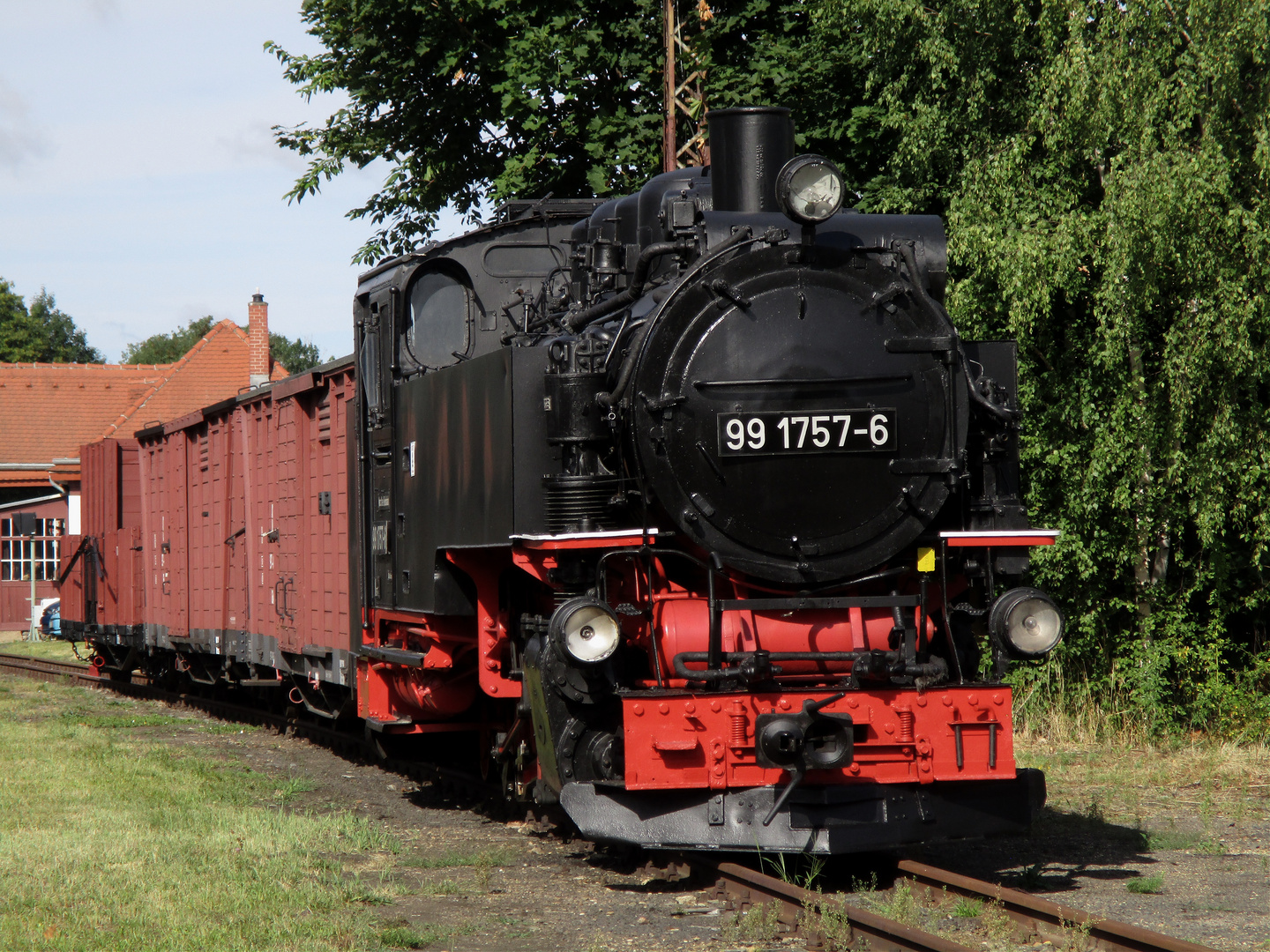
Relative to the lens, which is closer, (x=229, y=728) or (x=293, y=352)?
(x=229, y=728)

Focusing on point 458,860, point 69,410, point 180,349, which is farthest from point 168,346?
point 458,860

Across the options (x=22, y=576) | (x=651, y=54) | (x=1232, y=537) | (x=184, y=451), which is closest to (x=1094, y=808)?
(x=1232, y=537)

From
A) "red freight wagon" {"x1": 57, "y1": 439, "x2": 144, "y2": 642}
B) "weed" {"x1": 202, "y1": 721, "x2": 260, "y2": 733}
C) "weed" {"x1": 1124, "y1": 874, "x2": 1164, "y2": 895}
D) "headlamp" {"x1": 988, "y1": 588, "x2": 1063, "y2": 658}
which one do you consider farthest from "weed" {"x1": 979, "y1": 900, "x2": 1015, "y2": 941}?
"red freight wagon" {"x1": 57, "y1": 439, "x2": 144, "y2": 642}

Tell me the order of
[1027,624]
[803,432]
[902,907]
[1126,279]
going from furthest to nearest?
1. [1126,279]
2. [1027,624]
3. [803,432]
4. [902,907]

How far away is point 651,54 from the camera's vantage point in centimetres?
1485

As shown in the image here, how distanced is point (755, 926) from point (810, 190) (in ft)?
9.72

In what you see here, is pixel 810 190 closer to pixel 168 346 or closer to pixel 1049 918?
pixel 1049 918

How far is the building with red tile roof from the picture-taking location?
103 ft

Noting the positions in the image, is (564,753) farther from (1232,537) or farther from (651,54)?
(651,54)

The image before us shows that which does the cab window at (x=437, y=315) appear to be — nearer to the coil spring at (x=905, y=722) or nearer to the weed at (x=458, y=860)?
the weed at (x=458, y=860)

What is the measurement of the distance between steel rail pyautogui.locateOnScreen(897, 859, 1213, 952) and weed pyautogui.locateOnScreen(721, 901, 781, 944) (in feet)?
2.43

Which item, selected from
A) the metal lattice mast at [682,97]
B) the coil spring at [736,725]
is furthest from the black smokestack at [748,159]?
the metal lattice mast at [682,97]

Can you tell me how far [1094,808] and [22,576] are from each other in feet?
95.4

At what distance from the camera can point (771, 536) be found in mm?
5793
